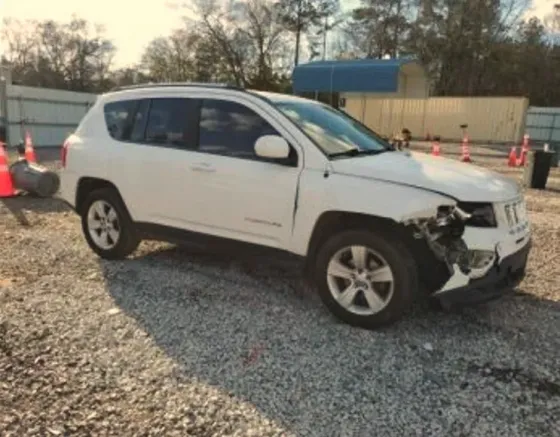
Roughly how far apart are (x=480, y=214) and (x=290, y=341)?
5.54 feet

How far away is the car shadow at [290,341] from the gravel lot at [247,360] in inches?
0.5

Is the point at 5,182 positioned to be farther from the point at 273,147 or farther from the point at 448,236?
the point at 448,236

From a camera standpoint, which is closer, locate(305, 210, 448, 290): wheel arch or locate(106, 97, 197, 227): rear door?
locate(305, 210, 448, 290): wheel arch

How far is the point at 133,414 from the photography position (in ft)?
10.5

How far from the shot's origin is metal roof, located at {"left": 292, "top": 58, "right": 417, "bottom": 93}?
3441cm

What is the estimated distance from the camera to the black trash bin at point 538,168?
12789 mm

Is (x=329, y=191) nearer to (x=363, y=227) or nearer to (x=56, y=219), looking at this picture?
(x=363, y=227)

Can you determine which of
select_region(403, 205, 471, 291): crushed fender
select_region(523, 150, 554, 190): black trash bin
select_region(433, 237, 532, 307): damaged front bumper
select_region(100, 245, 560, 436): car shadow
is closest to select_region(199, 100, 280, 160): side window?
select_region(100, 245, 560, 436): car shadow

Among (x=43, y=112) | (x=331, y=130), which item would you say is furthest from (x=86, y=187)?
(x=43, y=112)

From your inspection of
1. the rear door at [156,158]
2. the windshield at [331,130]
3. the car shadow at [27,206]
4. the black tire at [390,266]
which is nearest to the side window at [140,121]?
the rear door at [156,158]

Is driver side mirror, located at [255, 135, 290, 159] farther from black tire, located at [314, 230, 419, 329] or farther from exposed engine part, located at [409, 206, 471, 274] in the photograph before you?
exposed engine part, located at [409, 206, 471, 274]

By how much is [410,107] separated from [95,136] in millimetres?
32089

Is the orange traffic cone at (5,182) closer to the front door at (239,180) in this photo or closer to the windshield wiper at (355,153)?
the front door at (239,180)

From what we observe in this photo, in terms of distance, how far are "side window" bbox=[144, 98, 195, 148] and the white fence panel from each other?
51.0ft
